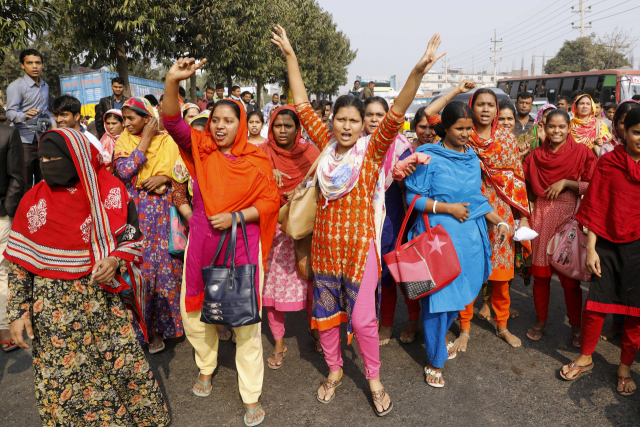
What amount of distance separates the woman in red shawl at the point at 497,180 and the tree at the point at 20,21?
5.86 m

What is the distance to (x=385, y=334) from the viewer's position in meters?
3.72

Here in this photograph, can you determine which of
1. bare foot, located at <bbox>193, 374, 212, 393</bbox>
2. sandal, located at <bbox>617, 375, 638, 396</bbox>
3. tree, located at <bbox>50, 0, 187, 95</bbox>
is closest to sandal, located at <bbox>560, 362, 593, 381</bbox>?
sandal, located at <bbox>617, 375, 638, 396</bbox>

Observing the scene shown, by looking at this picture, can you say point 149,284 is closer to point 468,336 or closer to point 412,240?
point 412,240

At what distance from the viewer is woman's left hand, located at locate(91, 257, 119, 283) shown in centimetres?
221

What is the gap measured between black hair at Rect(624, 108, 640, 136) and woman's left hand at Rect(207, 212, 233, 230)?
2.46 meters

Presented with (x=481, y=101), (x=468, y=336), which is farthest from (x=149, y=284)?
(x=481, y=101)

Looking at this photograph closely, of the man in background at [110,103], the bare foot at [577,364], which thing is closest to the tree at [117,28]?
the man in background at [110,103]

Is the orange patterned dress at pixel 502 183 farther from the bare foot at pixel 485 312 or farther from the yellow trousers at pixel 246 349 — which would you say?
the yellow trousers at pixel 246 349

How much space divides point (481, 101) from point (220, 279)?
232 centimetres

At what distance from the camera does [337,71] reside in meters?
34.1

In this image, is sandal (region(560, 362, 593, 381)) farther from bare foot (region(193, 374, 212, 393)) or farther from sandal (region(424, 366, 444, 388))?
bare foot (region(193, 374, 212, 393))

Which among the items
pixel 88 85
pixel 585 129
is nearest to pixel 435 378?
pixel 585 129

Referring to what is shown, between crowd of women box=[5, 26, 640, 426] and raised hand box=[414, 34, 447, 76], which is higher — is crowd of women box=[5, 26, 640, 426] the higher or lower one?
the lower one

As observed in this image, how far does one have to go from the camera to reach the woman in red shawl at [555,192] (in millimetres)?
3510
